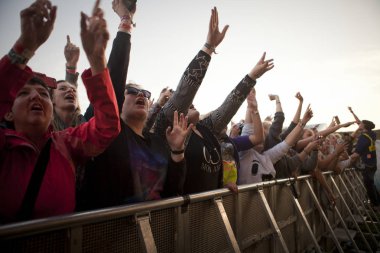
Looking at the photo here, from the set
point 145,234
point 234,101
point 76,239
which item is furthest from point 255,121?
point 76,239

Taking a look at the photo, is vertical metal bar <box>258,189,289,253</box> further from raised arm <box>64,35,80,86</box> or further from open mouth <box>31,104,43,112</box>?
raised arm <box>64,35,80,86</box>

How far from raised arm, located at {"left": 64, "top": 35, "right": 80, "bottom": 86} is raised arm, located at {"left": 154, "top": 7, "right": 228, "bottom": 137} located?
1498 millimetres

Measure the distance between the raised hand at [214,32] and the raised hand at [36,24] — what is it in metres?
1.76

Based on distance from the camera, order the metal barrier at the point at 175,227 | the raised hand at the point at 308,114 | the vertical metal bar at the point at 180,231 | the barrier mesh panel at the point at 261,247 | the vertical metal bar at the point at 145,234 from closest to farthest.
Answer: the metal barrier at the point at 175,227 → the vertical metal bar at the point at 145,234 → the vertical metal bar at the point at 180,231 → the barrier mesh panel at the point at 261,247 → the raised hand at the point at 308,114

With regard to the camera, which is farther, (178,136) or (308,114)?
(308,114)

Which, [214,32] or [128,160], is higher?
[214,32]

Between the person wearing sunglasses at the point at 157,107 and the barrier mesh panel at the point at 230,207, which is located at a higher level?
the person wearing sunglasses at the point at 157,107

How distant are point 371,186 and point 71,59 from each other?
10.0 meters

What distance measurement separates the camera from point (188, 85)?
256 cm

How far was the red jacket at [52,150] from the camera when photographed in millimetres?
1385

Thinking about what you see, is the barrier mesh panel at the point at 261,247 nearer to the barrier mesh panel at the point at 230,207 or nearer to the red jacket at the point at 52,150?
the barrier mesh panel at the point at 230,207

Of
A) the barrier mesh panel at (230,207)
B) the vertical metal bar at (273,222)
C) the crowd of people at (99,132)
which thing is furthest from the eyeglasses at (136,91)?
the vertical metal bar at (273,222)

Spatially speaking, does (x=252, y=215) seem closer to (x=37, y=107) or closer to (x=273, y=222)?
(x=273, y=222)

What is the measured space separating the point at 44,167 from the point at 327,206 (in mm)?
6690
